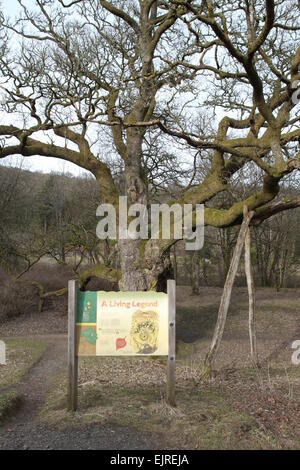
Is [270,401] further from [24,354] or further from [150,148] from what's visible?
[150,148]

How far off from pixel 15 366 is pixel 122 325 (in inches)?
193

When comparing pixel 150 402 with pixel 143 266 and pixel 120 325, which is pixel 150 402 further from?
pixel 143 266

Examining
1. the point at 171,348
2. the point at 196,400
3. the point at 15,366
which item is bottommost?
the point at 15,366

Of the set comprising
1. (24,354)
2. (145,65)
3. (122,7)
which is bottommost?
(24,354)

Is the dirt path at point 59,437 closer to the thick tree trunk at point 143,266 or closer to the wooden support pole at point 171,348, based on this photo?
the wooden support pole at point 171,348

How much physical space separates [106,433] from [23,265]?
1892cm

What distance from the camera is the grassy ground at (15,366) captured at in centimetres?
709

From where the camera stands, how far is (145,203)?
1368 cm

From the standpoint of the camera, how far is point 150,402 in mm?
6891

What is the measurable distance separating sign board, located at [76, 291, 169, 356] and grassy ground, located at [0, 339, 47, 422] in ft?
4.34

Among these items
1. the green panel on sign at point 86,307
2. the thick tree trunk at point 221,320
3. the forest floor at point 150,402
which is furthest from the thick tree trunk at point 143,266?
the green panel on sign at point 86,307

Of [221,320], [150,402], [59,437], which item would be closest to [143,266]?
[221,320]

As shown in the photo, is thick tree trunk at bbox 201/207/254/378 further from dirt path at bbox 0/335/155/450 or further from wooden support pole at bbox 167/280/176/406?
dirt path at bbox 0/335/155/450
